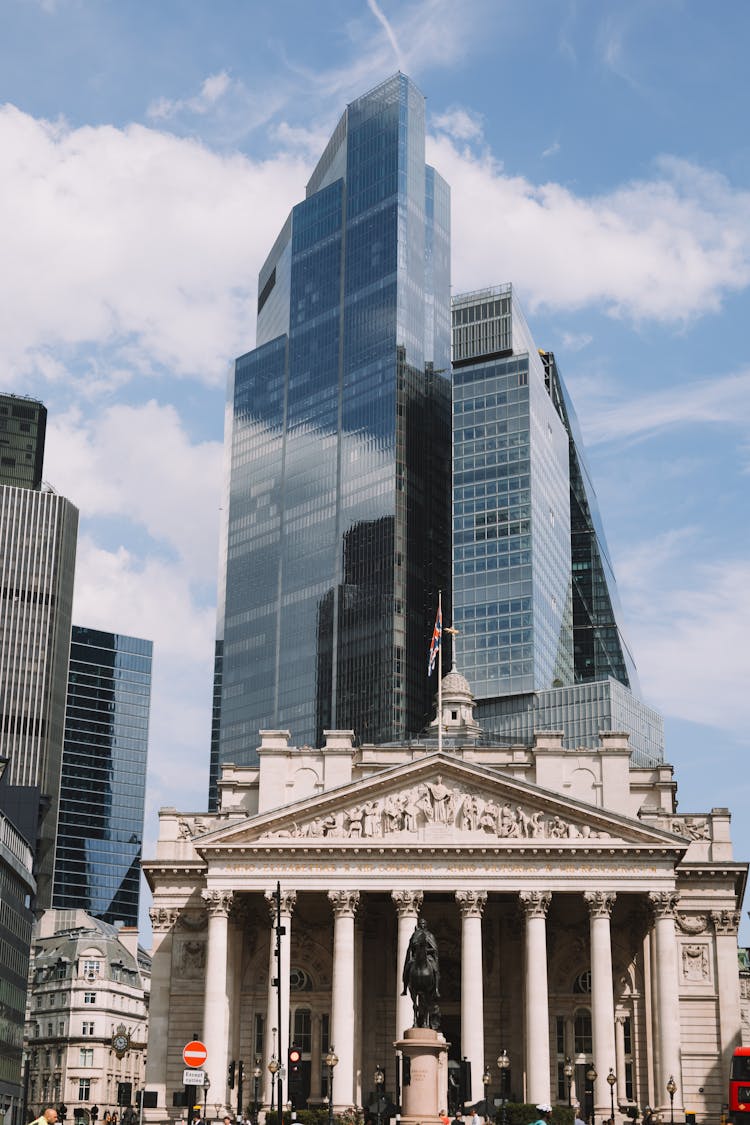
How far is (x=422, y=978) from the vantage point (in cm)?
5941

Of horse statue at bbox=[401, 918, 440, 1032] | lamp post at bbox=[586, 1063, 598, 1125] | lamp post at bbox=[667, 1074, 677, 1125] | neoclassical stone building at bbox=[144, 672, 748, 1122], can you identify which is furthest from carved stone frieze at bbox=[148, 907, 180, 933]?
horse statue at bbox=[401, 918, 440, 1032]

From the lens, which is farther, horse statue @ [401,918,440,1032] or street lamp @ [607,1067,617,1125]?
street lamp @ [607,1067,617,1125]

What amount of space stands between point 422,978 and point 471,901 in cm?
2989

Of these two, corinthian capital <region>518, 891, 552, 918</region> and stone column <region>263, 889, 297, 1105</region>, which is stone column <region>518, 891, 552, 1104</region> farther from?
stone column <region>263, 889, 297, 1105</region>

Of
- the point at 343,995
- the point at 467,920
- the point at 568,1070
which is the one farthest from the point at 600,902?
the point at 343,995

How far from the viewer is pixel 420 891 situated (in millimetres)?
89062

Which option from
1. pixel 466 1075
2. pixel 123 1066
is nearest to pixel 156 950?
pixel 466 1075

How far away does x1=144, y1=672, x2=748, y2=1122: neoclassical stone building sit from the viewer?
88.1 metres

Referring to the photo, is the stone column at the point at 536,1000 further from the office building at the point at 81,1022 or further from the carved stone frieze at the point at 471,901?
the office building at the point at 81,1022

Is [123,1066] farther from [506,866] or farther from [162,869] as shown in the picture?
[506,866]

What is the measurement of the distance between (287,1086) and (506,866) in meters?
17.2

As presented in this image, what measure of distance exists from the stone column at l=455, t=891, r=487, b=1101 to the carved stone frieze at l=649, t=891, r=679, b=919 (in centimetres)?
953

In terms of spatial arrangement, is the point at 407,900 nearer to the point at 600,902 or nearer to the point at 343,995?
the point at 343,995

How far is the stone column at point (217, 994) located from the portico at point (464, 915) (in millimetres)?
114
